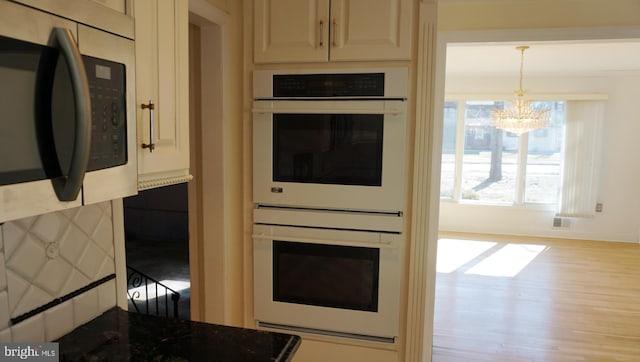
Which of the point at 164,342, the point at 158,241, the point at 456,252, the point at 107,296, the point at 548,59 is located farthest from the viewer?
the point at 456,252

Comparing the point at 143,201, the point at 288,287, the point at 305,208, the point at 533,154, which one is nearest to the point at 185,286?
the point at 143,201

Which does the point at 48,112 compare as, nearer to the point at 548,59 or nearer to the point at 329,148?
the point at 329,148

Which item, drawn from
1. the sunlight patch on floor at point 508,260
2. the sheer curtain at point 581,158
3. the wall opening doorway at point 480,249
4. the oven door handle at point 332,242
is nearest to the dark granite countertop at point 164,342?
Answer: the oven door handle at point 332,242

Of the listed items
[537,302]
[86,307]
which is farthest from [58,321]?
[537,302]

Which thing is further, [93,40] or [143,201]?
[143,201]

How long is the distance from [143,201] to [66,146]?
3554 millimetres

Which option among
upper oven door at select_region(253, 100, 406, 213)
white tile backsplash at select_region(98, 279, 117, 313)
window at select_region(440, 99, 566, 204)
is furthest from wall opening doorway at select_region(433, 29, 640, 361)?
white tile backsplash at select_region(98, 279, 117, 313)

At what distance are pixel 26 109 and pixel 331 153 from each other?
1581 millimetres

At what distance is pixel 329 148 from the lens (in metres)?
2.18

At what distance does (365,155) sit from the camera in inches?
84.9

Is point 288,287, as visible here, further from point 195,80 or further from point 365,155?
point 195,80

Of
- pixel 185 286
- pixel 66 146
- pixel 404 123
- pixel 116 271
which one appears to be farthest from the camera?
pixel 185 286

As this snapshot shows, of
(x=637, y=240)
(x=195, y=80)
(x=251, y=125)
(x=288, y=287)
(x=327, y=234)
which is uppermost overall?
(x=195, y=80)

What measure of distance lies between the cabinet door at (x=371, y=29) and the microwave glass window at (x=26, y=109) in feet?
5.21
